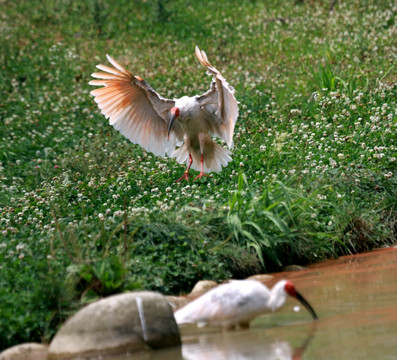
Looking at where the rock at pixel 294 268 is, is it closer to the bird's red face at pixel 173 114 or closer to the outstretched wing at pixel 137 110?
the bird's red face at pixel 173 114

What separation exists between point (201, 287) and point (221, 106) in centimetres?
351

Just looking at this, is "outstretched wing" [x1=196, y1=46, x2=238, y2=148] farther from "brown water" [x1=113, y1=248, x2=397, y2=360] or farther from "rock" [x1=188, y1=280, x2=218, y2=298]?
"brown water" [x1=113, y1=248, x2=397, y2=360]

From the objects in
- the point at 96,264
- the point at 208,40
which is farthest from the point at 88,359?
the point at 208,40

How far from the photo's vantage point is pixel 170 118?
9656 millimetres

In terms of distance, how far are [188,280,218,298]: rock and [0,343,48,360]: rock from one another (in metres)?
1.61

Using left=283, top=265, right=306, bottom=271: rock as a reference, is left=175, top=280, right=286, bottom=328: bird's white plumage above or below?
above

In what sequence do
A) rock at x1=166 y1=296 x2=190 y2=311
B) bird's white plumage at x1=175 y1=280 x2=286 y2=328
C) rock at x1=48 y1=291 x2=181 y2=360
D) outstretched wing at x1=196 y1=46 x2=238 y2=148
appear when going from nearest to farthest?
rock at x1=48 y1=291 x2=181 y2=360 → bird's white plumage at x1=175 y1=280 x2=286 y2=328 → rock at x1=166 y1=296 x2=190 y2=311 → outstretched wing at x1=196 y1=46 x2=238 y2=148

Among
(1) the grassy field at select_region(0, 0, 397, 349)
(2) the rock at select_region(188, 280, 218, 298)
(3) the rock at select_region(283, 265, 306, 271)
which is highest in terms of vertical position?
(1) the grassy field at select_region(0, 0, 397, 349)

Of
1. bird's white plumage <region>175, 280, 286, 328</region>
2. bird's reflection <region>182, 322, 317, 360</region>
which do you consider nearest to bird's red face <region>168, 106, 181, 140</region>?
bird's white plumage <region>175, 280, 286, 328</region>

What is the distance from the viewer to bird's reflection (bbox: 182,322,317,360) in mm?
4398

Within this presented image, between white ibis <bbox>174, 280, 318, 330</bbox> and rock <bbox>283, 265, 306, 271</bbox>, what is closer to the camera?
white ibis <bbox>174, 280, 318, 330</bbox>

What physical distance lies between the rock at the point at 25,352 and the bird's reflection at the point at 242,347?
101 centimetres

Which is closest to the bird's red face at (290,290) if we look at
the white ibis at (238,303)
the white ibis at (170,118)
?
the white ibis at (238,303)

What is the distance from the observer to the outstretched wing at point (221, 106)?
8.73 metres
